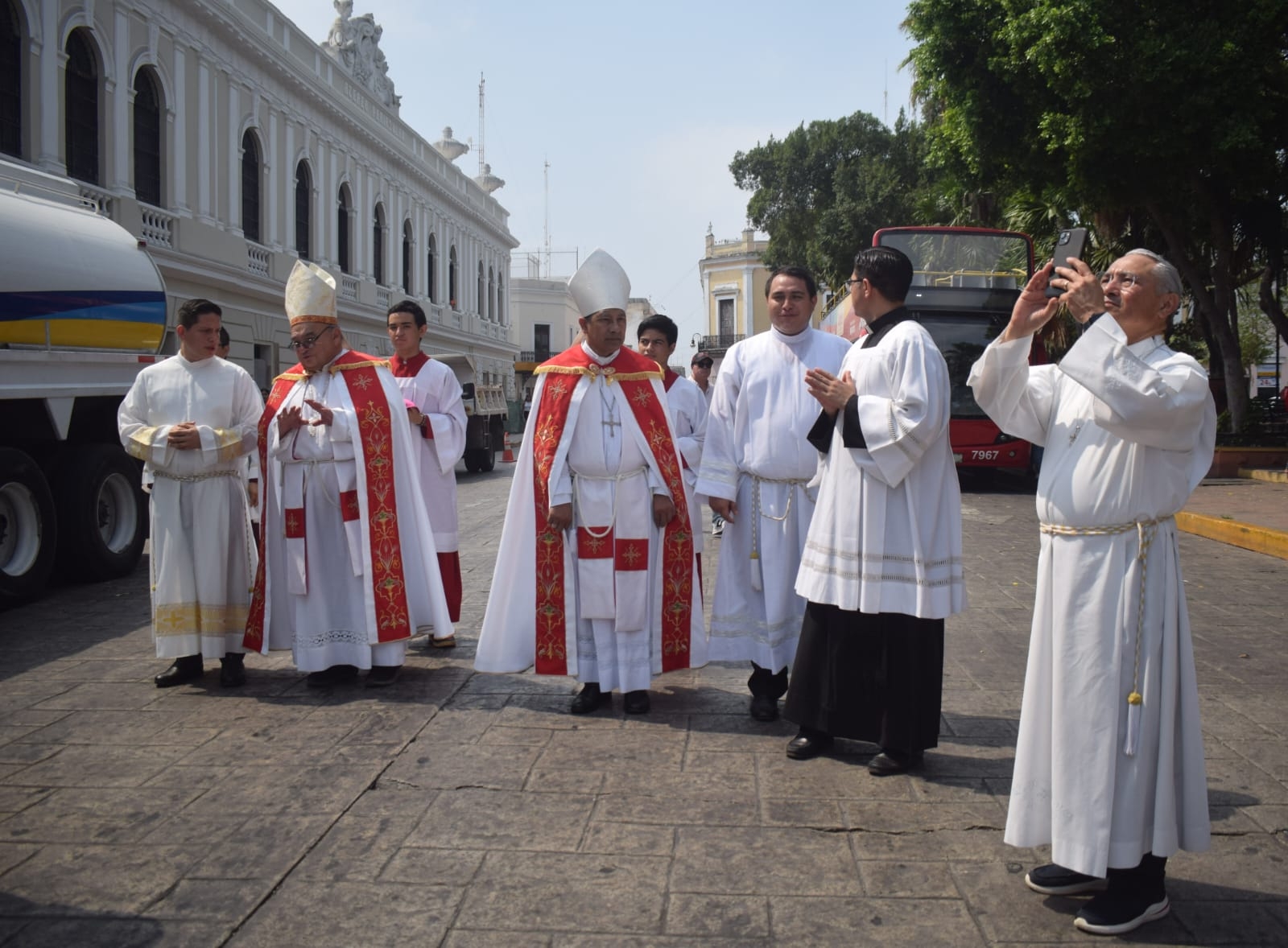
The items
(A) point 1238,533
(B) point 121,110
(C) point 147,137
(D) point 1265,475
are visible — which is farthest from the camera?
(C) point 147,137

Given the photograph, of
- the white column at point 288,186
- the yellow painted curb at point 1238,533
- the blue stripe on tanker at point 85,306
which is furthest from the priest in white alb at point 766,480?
the white column at point 288,186

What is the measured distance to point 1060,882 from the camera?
3207 millimetres

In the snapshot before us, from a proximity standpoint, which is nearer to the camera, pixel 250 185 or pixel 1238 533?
pixel 1238 533

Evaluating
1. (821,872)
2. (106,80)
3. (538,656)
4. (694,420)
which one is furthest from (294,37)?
(821,872)

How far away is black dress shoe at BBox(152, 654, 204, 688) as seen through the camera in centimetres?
566

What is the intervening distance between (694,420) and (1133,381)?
4.07 metres

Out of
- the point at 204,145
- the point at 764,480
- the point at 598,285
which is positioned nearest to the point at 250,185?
the point at 204,145

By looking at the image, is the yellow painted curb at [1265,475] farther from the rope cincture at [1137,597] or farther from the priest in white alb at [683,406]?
the rope cincture at [1137,597]

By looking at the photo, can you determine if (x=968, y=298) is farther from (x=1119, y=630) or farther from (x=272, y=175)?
(x=272, y=175)

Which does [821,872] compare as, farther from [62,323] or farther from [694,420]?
[62,323]

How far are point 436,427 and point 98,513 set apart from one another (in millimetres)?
3996

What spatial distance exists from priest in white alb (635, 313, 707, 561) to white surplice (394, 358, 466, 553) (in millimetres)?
1163

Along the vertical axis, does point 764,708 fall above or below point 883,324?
below

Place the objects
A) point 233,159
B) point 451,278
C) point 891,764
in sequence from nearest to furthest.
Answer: point 891,764 → point 233,159 → point 451,278
